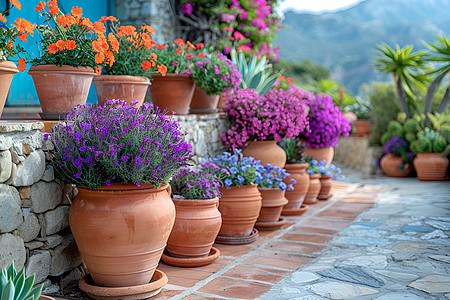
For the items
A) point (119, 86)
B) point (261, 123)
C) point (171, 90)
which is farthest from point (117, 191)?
point (261, 123)

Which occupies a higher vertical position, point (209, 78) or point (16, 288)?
point (209, 78)

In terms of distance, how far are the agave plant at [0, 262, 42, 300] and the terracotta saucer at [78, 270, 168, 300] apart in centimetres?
74

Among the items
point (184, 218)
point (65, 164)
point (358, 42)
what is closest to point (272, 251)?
point (184, 218)

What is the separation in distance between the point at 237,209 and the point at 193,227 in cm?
62

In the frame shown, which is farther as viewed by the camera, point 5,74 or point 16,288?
point 5,74

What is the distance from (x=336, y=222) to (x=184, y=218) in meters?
1.89

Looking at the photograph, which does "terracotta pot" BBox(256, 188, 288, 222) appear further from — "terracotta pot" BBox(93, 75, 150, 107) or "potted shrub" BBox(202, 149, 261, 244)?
"terracotta pot" BBox(93, 75, 150, 107)

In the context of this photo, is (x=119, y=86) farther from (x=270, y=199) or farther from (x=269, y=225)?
(x=269, y=225)

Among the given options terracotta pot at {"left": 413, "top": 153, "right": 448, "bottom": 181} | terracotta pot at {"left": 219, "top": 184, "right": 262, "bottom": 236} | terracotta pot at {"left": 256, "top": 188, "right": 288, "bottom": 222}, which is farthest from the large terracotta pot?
terracotta pot at {"left": 413, "top": 153, "right": 448, "bottom": 181}

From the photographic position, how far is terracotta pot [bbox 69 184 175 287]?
2430 mm

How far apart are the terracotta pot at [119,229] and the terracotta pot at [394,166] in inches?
246

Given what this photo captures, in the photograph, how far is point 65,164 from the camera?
8.09 ft

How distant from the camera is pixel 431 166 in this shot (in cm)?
736

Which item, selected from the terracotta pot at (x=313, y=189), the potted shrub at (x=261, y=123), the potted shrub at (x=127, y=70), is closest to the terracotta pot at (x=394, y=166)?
the terracotta pot at (x=313, y=189)
